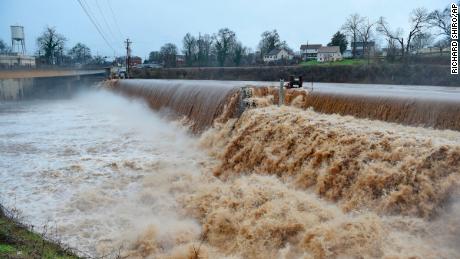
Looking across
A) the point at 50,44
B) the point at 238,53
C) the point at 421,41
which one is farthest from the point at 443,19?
the point at 50,44

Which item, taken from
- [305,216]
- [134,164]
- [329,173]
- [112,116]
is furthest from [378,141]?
[112,116]

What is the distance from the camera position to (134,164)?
39.5 ft

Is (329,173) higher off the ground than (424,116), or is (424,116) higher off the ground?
(424,116)

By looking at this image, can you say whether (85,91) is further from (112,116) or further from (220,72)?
(112,116)

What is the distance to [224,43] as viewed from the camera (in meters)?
70.6

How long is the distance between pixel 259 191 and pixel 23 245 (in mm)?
4420

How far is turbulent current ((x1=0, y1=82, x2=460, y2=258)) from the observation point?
6359 mm

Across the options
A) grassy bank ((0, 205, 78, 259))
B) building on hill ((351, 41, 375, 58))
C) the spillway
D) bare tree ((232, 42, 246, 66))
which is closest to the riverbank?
bare tree ((232, 42, 246, 66))

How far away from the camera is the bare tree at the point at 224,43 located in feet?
229

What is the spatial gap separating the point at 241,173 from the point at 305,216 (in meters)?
3.71

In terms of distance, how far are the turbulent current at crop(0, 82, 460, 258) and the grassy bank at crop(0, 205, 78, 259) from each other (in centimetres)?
68

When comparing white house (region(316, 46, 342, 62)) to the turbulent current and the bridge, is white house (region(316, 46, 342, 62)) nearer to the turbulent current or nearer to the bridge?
the bridge

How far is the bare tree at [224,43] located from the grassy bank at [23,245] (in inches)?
Result: 2513

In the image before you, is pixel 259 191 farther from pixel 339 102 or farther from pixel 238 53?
pixel 238 53
